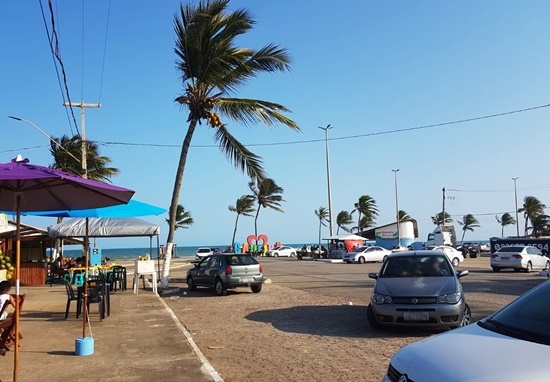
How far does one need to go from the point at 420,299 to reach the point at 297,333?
2.46 metres

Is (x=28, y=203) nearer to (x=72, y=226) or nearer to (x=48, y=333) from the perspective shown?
(x=48, y=333)

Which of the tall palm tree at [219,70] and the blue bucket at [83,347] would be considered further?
the tall palm tree at [219,70]

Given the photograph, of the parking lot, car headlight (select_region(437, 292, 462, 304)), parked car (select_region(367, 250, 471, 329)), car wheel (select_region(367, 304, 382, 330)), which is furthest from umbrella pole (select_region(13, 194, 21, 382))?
car headlight (select_region(437, 292, 462, 304))

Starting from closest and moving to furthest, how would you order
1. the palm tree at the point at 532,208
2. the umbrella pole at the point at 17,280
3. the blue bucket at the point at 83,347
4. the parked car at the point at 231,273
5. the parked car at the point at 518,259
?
1. the umbrella pole at the point at 17,280
2. the blue bucket at the point at 83,347
3. the parked car at the point at 231,273
4. the parked car at the point at 518,259
5. the palm tree at the point at 532,208

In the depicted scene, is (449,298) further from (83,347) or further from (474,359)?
(83,347)

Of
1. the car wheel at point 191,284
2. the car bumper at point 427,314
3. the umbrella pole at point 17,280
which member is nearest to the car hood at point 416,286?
the car bumper at point 427,314

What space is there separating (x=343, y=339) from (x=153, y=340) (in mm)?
3369

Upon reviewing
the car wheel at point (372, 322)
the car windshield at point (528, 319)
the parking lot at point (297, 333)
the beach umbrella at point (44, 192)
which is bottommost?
the parking lot at point (297, 333)

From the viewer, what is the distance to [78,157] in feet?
110

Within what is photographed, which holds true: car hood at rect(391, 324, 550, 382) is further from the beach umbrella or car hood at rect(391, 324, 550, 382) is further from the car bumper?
the car bumper

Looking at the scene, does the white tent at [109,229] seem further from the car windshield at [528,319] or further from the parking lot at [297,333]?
the car windshield at [528,319]

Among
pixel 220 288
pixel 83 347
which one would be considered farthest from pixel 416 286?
pixel 220 288

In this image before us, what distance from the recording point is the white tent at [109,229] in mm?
18062

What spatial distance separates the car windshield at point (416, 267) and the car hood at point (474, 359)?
20.6 feet
